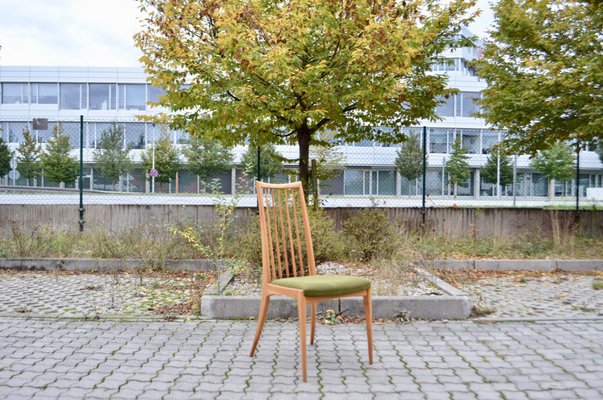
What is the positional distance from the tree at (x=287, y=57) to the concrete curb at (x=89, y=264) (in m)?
2.62

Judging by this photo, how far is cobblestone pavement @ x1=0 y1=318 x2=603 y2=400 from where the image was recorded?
3.74 meters

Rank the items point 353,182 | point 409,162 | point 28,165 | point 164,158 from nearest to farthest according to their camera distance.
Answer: point 409,162
point 353,182
point 28,165
point 164,158

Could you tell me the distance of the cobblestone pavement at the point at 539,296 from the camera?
6219mm

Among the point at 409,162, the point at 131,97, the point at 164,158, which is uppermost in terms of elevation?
the point at 131,97

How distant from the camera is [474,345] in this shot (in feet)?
16.0

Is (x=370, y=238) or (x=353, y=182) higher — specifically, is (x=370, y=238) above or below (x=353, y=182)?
below

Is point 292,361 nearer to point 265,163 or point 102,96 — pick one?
point 265,163

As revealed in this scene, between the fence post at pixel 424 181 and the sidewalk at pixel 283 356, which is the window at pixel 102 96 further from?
the sidewalk at pixel 283 356

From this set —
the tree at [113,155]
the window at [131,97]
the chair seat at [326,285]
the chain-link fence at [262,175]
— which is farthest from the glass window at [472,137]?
the chair seat at [326,285]

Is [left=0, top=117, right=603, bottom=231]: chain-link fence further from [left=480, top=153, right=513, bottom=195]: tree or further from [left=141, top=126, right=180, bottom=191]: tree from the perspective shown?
[left=480, top=153, right=513, bottom=195]: tree

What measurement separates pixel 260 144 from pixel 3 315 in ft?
21.7

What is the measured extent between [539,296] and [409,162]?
7.25 meters

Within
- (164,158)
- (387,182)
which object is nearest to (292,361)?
(387,182)

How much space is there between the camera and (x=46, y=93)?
48719 millimetres
